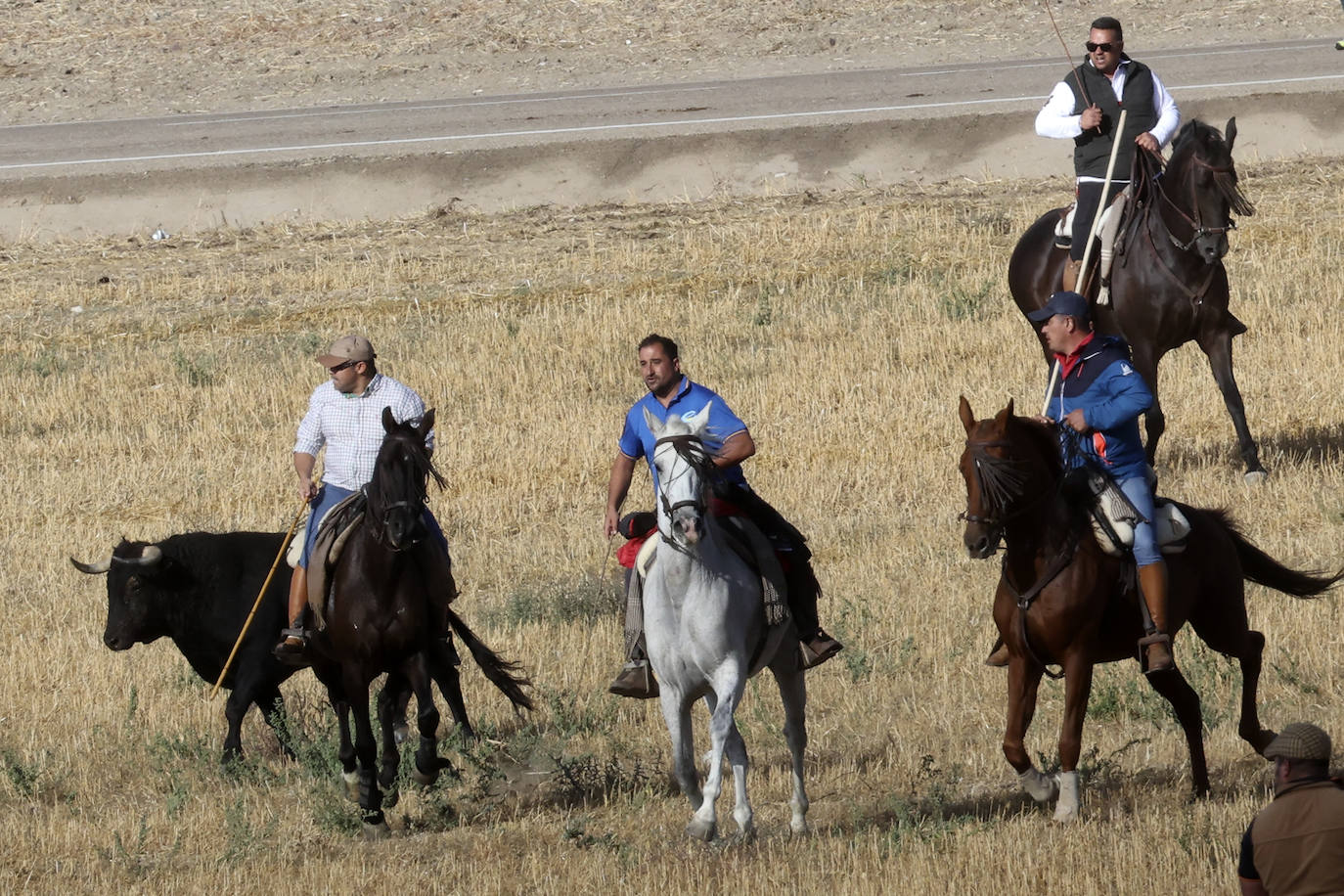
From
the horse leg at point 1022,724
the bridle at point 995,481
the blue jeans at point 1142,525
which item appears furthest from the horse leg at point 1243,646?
the bridle at point 995,481

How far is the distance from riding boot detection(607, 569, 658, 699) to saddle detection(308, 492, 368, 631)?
1.58 m

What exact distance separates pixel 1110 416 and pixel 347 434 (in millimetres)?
4072

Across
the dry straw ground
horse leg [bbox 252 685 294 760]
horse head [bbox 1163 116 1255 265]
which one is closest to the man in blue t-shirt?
the dry straw ground

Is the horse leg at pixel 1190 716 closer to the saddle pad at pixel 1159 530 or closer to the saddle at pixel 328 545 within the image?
the saddle pad at pixel 1159 530

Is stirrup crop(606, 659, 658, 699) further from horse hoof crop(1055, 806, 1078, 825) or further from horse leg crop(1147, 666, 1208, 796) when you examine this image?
horse leg crop(1147, 666, 1208, 796)

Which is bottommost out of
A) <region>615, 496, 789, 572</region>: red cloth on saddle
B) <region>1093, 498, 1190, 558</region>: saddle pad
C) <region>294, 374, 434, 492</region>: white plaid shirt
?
<region>1093, 498, 1190, 558</region>: saddle pad

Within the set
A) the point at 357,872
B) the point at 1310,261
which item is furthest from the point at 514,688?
the point at 1310,261

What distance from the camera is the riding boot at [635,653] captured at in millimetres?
9312

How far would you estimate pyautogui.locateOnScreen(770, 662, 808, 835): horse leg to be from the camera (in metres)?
9.28

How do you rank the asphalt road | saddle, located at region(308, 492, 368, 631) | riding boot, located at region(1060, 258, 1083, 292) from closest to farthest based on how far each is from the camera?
saddle, located at region(308, 492, 368, 631) < riding boot, located at region(1060, 258, 1083, 292) < the asphalt road

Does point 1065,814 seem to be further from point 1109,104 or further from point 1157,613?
point 1109,104

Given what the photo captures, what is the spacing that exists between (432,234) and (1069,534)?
18582 millimetres

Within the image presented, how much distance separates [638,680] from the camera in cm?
940

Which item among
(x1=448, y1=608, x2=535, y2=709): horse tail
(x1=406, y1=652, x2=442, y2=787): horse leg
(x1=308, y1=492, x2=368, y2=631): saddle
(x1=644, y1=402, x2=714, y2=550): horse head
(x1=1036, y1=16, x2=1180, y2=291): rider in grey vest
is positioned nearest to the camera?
(x1=644, y1=402, x2=714, y2=550): horse head
